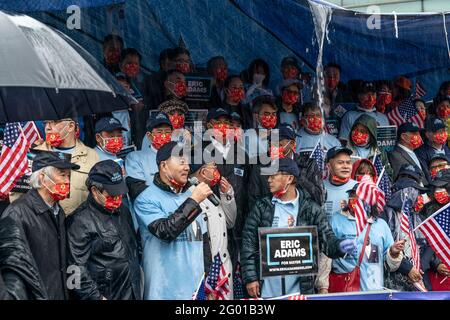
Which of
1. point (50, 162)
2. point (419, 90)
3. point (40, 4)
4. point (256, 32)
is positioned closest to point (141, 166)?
point (50, 162)

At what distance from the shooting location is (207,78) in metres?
10.6

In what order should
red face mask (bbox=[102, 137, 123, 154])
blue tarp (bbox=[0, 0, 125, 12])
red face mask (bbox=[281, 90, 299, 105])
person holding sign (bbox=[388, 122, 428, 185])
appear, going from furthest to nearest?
person holding sign (bbox=[388, 122, 428, 185]) → red face mask (bbox=[281, 90, 299, 105]) → blue tarp (bbox=[0, 0, 125, 12]) → red face mask (bbox=[102, 137, 123, 154])

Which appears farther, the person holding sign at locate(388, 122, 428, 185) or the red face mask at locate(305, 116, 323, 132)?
the person holding sign at locate(388, 122, 428, 185)

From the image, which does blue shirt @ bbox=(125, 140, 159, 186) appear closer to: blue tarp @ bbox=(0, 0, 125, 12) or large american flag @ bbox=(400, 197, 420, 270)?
blue tarp @ bbox=(0, 0, 125, 12)

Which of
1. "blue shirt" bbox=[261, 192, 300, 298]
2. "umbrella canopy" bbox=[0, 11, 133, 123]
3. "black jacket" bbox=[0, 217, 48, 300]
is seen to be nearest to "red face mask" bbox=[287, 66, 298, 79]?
"blue shirt" bbox=[261, 192, 300, 298]

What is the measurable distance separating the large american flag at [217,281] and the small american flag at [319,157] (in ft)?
5.79

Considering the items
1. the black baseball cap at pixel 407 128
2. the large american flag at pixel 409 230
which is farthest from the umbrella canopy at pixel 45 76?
the black baseball cap at pixel 407 128

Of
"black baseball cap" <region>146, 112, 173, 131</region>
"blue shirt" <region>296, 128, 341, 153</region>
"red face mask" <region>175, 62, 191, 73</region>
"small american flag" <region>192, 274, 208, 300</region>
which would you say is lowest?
"small american flag" <region>192, 274, 208, 300</region>

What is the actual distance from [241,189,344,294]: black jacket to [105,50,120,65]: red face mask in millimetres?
2049

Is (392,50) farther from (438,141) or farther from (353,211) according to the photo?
(353,211)

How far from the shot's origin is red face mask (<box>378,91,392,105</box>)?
40.3 ft

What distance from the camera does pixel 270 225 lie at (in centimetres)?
939

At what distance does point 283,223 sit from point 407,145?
9.83 ft
